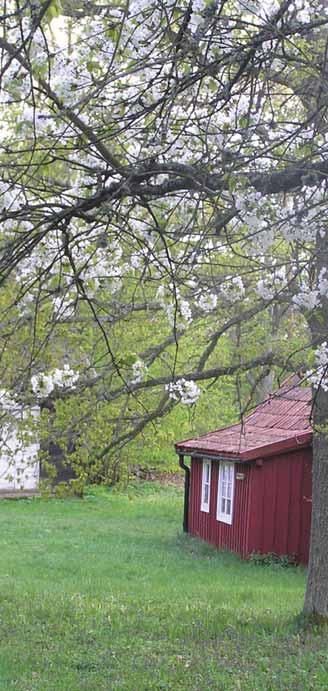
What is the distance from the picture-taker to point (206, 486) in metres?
17.7

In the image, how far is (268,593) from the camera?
11.6 meters

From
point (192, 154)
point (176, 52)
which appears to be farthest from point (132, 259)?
point (176, 52)

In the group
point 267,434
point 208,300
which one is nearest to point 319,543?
point 208,300

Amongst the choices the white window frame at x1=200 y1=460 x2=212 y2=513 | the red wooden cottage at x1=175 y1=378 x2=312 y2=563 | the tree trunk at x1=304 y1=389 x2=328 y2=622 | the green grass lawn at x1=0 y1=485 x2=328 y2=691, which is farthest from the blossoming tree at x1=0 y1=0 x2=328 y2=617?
the white window frame at x1=200 y1=460 x2=212 y2=513

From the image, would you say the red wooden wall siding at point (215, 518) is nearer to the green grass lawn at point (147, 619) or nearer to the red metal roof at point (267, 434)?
the green grass lawn at point (147, 619)

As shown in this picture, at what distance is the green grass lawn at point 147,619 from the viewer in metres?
7.13

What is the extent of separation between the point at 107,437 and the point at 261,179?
5226 millimetres

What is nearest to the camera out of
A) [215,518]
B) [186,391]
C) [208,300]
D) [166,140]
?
[166,140]

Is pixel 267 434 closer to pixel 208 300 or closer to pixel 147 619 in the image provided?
pixel 147 619

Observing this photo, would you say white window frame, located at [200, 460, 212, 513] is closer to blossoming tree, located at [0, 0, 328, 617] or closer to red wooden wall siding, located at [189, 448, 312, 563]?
red wooden wall siding, located at [189, 448, 312, 563]

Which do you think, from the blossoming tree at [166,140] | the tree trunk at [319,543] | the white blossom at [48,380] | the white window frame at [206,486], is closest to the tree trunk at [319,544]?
the tree trunk at [319,543]

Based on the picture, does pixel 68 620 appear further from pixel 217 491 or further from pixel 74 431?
pixel 217 491

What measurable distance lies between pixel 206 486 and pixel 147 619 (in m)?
8.40

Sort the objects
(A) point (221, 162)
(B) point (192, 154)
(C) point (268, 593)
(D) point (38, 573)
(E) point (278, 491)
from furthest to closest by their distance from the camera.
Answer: (E) point (278, 491) → (D) point (38, 573) → (C) point (268, 593) → (B) point (192, 154) → (A) point (221, 162)
